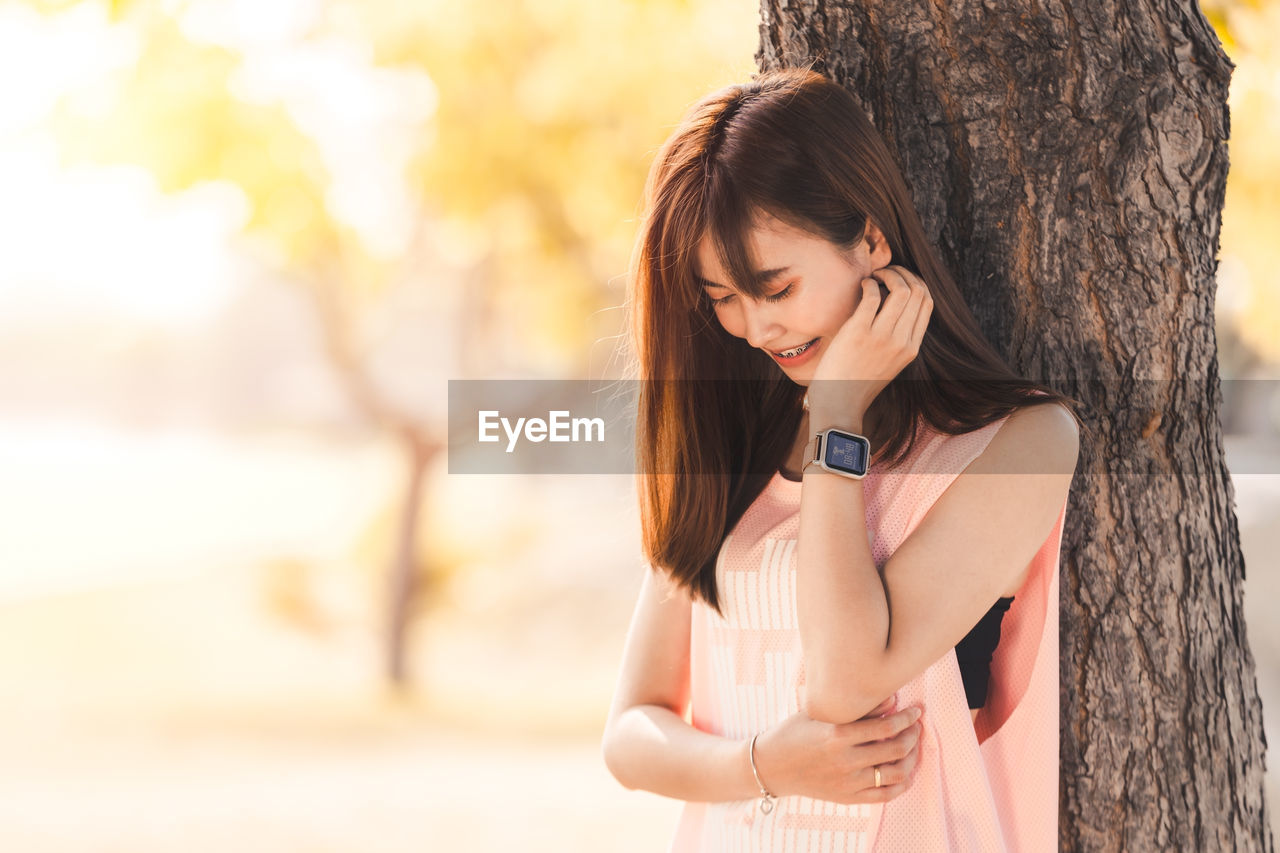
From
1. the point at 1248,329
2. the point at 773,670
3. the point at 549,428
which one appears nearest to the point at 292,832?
the point at 549,428

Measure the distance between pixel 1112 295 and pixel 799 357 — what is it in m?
0.45

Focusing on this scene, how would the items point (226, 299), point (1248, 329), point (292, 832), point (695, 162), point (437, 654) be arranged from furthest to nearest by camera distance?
1. point (226, 299)
2. point (437, 654)
3. point (1248, 329)
4. point (292, 832)
5. point (695, 162)

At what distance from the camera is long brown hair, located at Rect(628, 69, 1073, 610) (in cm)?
137

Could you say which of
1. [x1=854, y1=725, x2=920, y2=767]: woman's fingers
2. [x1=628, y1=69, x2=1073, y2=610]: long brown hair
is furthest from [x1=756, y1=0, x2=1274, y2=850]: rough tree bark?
[x1=854, y1=725, x2=920, y2=767]: woman's fingers

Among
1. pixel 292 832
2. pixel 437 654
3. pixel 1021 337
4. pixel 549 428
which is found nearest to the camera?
pixel 1021 337

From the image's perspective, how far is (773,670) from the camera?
146 cm

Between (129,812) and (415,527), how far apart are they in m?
2.60

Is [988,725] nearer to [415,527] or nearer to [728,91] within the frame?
[728,91]

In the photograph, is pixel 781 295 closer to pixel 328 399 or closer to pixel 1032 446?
pixel 1032 446

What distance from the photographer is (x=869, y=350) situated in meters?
1.35

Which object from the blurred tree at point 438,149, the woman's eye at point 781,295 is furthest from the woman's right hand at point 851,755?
the blurred tree at point 438,149

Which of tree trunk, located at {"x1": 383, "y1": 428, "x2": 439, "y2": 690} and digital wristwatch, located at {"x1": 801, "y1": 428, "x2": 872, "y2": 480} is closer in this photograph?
digital wristwatch, located at {"x1": 801, "y1": 428, "x2": 872, "y2": 480}

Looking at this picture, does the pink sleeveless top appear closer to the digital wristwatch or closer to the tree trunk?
the digital wristwatch

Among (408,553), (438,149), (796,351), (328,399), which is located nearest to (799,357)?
(796,351)
